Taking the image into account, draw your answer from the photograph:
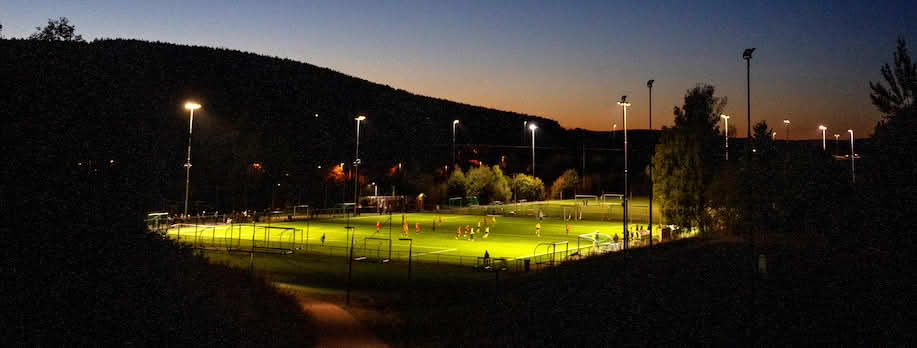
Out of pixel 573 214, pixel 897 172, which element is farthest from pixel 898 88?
pixel 573 214

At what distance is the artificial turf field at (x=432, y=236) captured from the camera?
142ft

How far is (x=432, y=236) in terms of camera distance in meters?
54.8

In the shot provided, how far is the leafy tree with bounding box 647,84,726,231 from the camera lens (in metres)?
39.8

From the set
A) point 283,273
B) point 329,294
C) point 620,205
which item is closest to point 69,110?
point 329,294

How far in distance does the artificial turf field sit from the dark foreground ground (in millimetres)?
13702

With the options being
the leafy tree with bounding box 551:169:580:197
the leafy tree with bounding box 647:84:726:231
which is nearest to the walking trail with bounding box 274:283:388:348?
the leafy tree with bounding box 647:84:726:231

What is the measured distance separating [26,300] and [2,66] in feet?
14.0

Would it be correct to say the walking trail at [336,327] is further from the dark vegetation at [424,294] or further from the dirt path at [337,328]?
the dark vegetation at [424,294]

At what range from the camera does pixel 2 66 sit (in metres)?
12.4

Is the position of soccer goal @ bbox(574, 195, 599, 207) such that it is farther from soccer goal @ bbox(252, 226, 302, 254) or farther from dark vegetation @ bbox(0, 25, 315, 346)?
dark vegetation @ bbox(0, 25, 315, 346)

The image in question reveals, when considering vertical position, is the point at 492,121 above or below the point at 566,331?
above

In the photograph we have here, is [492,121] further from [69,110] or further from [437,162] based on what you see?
[69,110]

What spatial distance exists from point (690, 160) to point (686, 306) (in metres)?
22.6

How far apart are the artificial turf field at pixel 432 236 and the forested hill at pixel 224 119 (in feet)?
31.7
